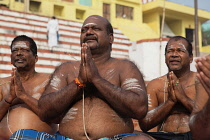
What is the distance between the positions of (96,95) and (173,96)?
3.04 ft

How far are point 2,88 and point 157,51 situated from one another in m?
10.5

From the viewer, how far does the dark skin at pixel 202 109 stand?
2.06 meters

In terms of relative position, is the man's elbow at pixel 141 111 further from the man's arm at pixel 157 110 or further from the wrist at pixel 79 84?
the man's arm at pixel 157 110

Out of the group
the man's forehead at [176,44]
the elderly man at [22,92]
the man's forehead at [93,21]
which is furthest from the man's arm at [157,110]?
the elderly man at [22,92]

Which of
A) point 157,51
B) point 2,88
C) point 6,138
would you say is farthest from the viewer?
point 157,51

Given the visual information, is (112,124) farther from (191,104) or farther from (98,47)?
(191,104)

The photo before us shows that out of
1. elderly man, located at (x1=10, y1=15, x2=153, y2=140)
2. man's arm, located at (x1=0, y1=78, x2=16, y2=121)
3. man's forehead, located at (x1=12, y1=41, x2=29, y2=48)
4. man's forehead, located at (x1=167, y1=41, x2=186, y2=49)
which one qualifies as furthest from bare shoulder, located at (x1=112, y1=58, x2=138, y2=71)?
man's forehead, located at (x1=12, y1=41, x2=29, y2=48)

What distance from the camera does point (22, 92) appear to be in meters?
3.46

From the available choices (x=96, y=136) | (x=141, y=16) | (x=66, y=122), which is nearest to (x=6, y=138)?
(x=66, y=122)

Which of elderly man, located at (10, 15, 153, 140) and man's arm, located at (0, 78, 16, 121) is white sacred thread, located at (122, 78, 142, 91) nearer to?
elderly man, located at (10, 15, 153, 140)

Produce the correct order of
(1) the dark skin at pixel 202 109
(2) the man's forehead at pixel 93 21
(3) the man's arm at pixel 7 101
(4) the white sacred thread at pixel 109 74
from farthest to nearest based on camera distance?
1. (3) the man's arm at pixel 7 101
2. (2) the man's forehead at pixel 93 21
3. (4) the white sacred thread at pixel 109 74
4. (1) the dark skin at pixel 202 109

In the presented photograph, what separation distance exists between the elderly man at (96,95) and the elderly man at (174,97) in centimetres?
60

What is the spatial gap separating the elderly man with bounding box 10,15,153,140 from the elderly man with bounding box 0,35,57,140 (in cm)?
45

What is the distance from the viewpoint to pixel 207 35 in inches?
1487
